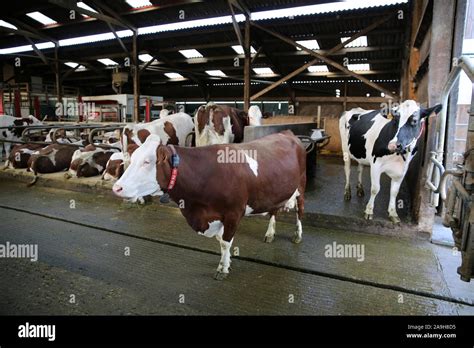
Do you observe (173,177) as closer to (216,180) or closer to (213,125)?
(216,180)

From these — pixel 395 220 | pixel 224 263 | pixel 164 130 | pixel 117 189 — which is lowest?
pixel 224 263

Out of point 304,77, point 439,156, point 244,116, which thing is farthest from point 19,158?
point 304,77

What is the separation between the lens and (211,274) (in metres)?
2.78

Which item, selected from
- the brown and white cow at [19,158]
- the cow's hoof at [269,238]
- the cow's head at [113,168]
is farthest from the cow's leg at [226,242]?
the brown and white cow at [19,158]

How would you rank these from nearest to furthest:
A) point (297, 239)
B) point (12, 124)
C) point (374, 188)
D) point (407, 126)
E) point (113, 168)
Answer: point (407, 126) → point (297, 239) → point (374, 188) → point (113, 168) → point (12, 124)

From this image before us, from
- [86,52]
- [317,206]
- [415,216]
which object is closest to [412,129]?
[415,216]

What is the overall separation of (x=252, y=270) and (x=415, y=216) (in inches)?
86.4

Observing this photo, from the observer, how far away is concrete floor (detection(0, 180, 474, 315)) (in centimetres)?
231

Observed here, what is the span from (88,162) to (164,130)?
7.55ft

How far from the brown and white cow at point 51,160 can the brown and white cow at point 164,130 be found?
2.82 meters

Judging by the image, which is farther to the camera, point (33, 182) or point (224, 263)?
point (33, 182)

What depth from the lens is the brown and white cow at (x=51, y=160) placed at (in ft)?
21.7

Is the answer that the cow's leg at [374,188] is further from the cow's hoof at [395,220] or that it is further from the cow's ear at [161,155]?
the cow's ear at [161,155]
